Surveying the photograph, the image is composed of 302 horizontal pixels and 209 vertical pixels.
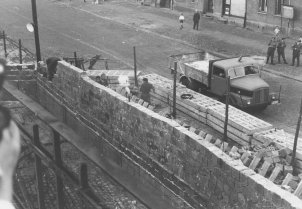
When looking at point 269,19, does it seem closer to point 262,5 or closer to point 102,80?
point 262,5

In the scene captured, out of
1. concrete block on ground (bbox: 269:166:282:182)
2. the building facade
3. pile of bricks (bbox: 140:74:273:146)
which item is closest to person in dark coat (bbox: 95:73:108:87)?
pile of bricks (bbox: 140:74:273:146)

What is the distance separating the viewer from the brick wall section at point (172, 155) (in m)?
9.47

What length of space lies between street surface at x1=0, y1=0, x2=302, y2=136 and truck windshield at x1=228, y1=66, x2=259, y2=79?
5.35 ft

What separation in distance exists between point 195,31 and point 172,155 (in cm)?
2230

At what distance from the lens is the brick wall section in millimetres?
9469

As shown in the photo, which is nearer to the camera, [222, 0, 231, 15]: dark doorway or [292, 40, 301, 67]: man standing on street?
[292, 40, 301, 67]: man standing on street

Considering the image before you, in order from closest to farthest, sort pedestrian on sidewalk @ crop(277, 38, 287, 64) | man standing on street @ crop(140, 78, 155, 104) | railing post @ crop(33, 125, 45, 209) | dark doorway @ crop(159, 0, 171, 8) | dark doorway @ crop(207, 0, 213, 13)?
railing post @ crop(33, 125, 45, 209) → man standing on street @ crop(140, 78, 155, 104) → pedestrian on sidewalk @ crop(277, 38, 287, 64) → dark doorway @ crop(207, 0, 213, 13) → dark doorway @ crop(159, 0, 171, 8)

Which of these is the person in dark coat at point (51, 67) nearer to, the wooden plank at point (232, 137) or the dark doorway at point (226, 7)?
the wooden plank at point (232, 137)

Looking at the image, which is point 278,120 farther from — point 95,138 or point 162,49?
point 162,49

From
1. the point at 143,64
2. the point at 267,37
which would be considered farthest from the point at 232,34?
the point at 143,64

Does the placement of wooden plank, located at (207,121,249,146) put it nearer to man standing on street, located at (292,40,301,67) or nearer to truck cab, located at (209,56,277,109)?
truck cab, located at (209,56,277,109)

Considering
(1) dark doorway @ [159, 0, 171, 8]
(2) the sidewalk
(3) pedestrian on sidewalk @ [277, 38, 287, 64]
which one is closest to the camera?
(3) pedestrian on sidewalk @ [277, 38, 287, 64]

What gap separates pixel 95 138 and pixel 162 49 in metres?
14.3

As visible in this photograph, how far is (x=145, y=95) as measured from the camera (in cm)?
1856
